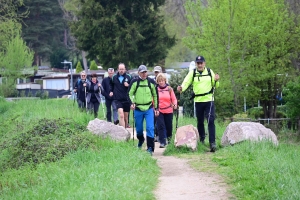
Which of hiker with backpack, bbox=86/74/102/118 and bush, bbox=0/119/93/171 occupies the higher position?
hiker with backpack, bbox=86/74/102/118

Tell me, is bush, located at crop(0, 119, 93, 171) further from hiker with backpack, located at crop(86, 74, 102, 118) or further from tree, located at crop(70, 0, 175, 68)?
tree, located at crop(70, 0, 175, 68)

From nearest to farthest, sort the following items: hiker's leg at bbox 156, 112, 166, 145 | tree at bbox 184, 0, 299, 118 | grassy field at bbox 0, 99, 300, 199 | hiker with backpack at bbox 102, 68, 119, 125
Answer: grassy field at bbox 0, 99, 300, 199 → hiker's leg at bbox 156, 112, 166, 145 → hiker with backpack at bbox 102, 68, 119, 125 → tree at bbox 184, 0, 299, 118

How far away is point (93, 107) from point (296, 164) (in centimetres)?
1218

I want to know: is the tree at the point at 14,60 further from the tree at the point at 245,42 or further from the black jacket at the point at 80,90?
the black jacket at the point at 80,90

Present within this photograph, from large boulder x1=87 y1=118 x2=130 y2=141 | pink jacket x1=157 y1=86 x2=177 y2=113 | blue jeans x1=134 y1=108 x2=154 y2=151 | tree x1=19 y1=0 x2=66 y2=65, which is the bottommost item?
large boulder x1=87 y1=118 x2=130 y2=141

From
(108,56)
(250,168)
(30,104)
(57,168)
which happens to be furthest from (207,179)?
(108,56)

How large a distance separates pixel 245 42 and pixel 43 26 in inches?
1802

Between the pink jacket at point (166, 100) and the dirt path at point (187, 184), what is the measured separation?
125 inches

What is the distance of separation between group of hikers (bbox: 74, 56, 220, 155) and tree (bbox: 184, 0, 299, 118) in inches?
461

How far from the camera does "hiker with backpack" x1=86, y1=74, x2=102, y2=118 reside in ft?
67.6

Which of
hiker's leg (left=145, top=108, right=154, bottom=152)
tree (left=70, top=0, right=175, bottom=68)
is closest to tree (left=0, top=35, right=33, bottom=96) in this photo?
tree (left=70, top=0, right=175, bottom=68)

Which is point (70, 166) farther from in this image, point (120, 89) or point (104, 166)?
point (120, 89)

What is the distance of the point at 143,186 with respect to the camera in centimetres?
917

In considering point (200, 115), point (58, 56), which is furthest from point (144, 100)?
point (58, 56)
